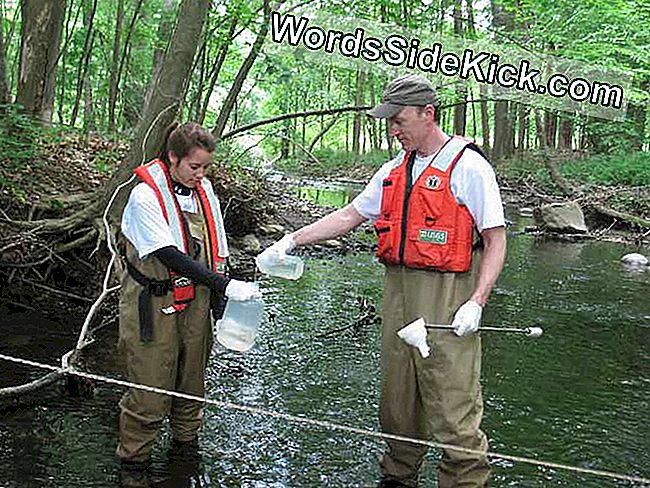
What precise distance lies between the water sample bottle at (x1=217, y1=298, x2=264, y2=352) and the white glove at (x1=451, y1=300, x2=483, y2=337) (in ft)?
3.55

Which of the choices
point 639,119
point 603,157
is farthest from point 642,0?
point 639,119

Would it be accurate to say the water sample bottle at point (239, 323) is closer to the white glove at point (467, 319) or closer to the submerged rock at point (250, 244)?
the white glove at point (467, 319)

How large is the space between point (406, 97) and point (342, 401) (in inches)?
107

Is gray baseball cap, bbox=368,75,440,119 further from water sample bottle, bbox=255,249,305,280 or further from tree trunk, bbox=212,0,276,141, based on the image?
tree trunk, bbox=212,0,276,141

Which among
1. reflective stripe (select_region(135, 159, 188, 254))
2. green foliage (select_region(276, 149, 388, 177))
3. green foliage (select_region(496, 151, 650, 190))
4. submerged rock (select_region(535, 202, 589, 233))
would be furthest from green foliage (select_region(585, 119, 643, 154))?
reflective stripe (select_region(135, 159, 188, 254))

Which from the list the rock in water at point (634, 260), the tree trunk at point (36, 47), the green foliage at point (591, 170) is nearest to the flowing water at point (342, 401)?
the rock in water at point (634, 260)

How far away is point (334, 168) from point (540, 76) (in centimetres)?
1722

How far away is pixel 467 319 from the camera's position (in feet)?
11.3

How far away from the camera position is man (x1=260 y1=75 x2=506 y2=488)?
3.54 meters

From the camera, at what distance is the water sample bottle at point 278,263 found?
4.04m

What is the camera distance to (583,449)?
16.1ft

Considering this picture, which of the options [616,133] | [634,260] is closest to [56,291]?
[634,260]

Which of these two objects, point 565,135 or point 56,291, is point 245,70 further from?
point 565,135

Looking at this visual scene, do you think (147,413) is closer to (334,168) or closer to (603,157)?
(603,157)
